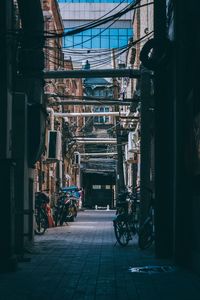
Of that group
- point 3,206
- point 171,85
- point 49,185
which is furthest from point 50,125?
point 3,206

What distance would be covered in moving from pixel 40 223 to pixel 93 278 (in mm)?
12497

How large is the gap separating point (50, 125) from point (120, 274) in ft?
75.7

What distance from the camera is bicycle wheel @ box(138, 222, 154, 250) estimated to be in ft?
56.9

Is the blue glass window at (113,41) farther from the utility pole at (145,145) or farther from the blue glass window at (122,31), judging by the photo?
the utility pole at (145,145)

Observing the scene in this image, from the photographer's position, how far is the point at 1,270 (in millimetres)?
12219

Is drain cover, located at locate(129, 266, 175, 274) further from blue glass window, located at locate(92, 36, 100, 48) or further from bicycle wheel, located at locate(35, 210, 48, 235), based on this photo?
blue glass window, located at locate(92, 36, 100, 48)

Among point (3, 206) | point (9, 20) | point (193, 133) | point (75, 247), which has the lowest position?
point (75, 247)

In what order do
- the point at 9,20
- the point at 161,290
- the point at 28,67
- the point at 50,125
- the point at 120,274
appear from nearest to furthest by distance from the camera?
the point at 161,290, the point at 120,274, the point at 9,20, the point at 28,67, the point at 50,125

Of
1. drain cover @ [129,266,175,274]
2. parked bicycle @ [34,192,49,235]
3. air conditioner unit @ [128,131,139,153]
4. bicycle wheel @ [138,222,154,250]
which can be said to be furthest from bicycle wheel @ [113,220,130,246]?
air conditioner unit @ [128,131,139,153]

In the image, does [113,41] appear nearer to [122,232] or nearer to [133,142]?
[133,142]

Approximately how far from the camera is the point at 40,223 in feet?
77.6

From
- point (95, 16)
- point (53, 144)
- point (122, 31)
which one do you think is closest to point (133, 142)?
point (53, 144)

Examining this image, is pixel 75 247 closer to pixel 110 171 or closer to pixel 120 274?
pixel 120 274

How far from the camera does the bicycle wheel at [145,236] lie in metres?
17.3
